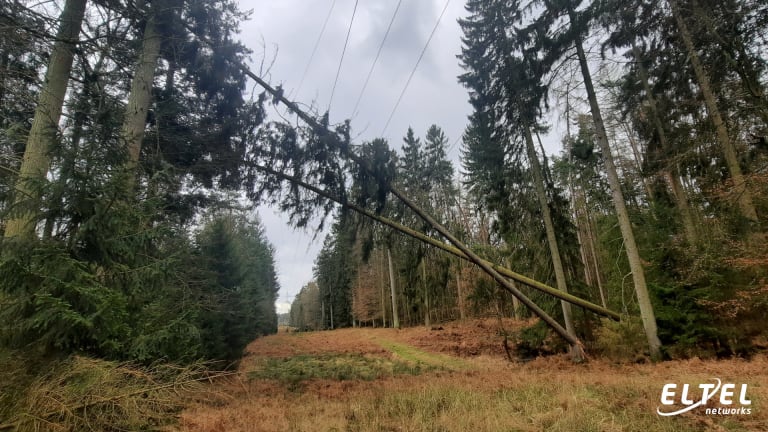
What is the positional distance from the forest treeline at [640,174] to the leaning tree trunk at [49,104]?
532cm

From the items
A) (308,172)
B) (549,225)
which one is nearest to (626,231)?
(549,225)

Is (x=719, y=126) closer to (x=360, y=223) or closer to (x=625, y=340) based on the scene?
(x=625, y=340)

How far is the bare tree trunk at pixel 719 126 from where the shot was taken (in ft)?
26.1

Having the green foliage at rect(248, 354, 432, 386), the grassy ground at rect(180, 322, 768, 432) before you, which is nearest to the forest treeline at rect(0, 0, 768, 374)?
the grassy ground at rect(180, 322, 768, 432)

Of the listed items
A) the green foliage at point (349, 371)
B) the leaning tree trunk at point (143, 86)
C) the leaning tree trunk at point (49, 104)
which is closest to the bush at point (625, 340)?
the green foliage at point (349, 371)

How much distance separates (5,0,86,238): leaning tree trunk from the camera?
4559mm

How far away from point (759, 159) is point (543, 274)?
644cm

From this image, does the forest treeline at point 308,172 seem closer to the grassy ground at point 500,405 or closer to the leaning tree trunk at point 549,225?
the leaning tree trunk at point 549,225

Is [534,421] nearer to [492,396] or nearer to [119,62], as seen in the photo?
[492,396]

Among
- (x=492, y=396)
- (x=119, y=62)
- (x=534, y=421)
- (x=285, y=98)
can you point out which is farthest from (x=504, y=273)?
(x=119, y=62)

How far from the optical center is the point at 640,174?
35.6ft

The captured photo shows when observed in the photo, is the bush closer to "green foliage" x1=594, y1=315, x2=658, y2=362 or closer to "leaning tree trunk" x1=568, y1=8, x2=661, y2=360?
"green foliage" x1=594, y1=315, x2=658, y2=362

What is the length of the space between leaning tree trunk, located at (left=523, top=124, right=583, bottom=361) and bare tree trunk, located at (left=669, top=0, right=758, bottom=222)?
453cm

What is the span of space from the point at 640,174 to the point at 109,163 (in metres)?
13.4
